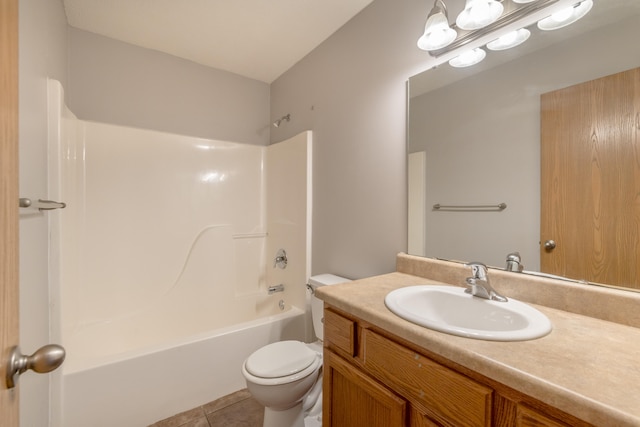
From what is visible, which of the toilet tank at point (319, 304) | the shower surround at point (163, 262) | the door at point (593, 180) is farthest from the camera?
the toilet tank at point (319, 304)

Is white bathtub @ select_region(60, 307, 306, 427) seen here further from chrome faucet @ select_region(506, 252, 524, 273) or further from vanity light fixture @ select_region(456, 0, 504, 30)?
vanity light fixture @ select_region(456, 0, 504, 30)

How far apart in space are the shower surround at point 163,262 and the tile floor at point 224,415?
Answer: 4cm

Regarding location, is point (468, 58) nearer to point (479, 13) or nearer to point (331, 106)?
point (479, 13)

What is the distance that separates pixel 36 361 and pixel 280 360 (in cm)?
106

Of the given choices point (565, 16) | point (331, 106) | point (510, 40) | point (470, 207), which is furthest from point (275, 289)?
point (565, 16)

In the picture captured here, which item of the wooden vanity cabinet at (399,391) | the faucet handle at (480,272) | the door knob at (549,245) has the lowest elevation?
the wooden vanity cabinet at (399,391)

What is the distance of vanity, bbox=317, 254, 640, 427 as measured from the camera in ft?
1.65

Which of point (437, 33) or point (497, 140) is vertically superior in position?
point (437, 33)

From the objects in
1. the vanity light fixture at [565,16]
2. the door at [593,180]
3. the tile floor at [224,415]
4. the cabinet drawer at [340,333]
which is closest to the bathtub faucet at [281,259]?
the tile floor at [224,415]

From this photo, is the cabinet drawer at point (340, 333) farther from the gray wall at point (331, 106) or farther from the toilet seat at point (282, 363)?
the gray wall at point (331, 106)

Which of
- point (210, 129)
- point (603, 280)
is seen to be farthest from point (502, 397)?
point (210, 129)

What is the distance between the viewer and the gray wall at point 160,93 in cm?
188

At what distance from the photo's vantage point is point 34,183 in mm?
1073

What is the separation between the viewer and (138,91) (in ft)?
6.79
